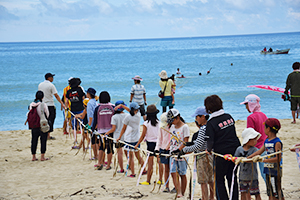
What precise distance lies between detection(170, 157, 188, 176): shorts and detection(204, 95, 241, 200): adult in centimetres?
96

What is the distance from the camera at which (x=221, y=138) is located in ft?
14.2

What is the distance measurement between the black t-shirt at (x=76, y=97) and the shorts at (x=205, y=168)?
5.00 m

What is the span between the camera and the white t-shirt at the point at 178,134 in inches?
203

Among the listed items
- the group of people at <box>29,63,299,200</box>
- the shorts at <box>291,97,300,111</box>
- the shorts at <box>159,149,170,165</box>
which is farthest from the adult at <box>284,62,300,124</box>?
the shorts at <box>159,149,170,165</box>

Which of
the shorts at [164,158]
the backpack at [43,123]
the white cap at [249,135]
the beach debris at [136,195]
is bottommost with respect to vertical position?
the beach debris at [136,195]

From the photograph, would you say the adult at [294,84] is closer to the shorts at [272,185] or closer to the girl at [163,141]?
the girl at [163,141]

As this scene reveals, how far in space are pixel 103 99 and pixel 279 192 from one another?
3979mm

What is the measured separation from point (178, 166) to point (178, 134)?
56 cm

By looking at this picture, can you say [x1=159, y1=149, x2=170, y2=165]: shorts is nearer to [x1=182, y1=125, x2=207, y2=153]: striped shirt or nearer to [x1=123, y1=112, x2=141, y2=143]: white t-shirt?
[x1=182, y1=125, x2=207, y2=153]: striped shirt

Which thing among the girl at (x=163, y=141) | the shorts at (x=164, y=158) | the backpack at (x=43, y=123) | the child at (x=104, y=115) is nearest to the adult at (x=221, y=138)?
the girl at (x=163, y=141)

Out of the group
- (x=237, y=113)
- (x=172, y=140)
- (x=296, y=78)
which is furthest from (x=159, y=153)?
(x=237, y=113)

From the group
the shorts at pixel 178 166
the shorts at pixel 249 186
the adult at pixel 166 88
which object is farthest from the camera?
the adult at pixel 166 88

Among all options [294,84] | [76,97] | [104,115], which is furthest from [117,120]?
[294,84]

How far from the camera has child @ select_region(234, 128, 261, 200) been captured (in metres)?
4.35
